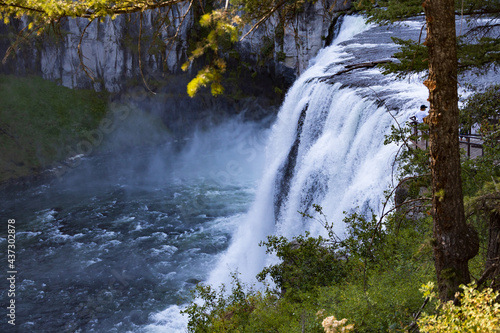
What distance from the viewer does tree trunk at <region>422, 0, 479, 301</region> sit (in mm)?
4066

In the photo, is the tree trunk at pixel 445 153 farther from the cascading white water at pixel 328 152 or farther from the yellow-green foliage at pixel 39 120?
the yellow-green foliage at pixel 39 120

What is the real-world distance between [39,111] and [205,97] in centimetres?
1444

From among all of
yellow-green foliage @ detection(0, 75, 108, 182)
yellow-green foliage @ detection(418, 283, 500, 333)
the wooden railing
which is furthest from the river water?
yellow-green foliage @ detection(418, 283, 500, 333)

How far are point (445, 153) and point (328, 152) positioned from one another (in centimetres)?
985

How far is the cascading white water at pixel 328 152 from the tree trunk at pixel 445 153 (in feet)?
12.3

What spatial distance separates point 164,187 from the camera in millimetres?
28016

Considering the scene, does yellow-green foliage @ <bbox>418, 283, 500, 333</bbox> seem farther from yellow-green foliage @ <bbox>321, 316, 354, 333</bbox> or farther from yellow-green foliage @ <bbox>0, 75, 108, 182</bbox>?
yellow-green foliage @ <bbox>0, 75, 108, 182</bbox>

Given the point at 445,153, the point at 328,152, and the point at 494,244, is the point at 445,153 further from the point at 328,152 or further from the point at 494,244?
the point at 328,152

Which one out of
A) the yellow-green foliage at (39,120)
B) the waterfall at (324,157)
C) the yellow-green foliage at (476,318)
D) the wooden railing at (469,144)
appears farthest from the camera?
the yellow-green foliage at (39,120)

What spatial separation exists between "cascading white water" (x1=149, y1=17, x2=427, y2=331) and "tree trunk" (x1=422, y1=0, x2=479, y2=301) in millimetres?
3760

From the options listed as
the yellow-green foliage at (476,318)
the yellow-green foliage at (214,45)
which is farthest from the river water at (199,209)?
the yellow-green foliage at (476,318)

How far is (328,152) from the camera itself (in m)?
14.0

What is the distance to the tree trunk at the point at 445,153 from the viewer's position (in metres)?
4.07

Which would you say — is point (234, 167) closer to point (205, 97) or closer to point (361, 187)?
point (205, 97)
